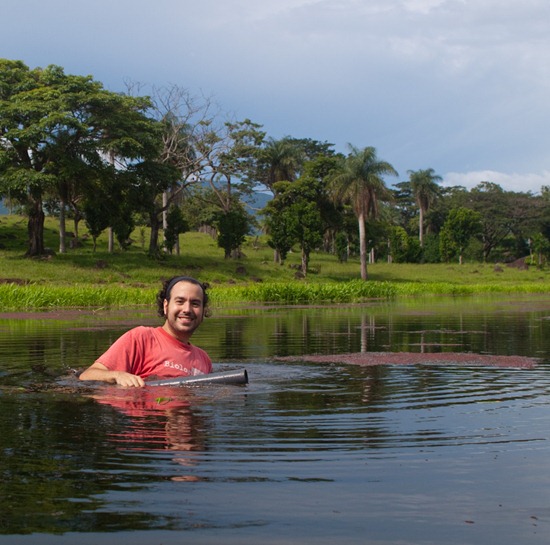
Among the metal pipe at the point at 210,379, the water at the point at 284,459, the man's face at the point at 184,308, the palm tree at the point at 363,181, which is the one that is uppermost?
the palm tree at the point at 363,181

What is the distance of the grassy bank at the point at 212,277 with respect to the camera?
3231 centimetres

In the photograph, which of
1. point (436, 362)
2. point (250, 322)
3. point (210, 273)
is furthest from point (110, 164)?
point (436, 362)

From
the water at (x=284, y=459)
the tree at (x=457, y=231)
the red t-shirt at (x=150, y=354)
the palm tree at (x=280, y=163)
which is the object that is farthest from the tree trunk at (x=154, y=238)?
the red t-shirt at (x=150, y=354)

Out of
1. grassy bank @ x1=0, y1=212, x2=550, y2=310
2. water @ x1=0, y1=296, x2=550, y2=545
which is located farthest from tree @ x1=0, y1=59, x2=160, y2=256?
water @ x1=0, y1=296, x2=550, y2=545

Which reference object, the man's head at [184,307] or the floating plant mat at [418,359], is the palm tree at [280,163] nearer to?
the floating plant mat at [418,359]

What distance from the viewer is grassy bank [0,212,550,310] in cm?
3231

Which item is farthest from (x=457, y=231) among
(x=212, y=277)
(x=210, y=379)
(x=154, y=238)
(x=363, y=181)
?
(x=210, y=379)

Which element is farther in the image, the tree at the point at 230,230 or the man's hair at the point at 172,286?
the tree at the point at 230,230

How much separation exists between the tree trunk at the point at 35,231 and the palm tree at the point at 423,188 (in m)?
44.0

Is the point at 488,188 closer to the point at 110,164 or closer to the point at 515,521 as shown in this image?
the point at 110,164

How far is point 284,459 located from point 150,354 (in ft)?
10.0

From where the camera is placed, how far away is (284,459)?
480cm

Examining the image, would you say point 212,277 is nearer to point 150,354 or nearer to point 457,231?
point 457,231

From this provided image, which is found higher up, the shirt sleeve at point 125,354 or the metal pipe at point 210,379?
the shirt sleeve at point 125,354
